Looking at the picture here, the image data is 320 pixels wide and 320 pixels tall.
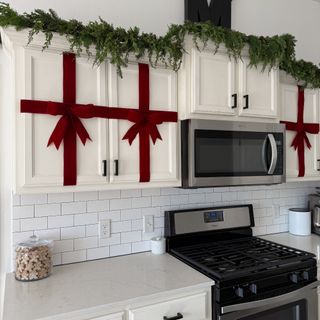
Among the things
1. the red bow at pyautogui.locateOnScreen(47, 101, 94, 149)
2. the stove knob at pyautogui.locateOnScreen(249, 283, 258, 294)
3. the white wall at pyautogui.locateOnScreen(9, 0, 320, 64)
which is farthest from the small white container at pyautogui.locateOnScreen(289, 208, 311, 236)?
the red bow at pyautogui.locateOnScreen(47, 101, 94, 149)

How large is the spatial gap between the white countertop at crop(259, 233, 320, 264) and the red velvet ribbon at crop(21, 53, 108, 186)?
1716 mm

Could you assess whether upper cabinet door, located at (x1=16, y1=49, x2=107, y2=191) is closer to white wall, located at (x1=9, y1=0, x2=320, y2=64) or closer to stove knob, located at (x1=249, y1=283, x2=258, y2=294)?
white wall, located at (x1=9, y1=0, x2=320, y2=64)

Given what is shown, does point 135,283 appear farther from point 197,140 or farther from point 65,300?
point 197,140

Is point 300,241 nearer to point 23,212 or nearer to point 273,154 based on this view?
point 273,154

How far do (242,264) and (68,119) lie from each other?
1.28 m

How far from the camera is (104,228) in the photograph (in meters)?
1.91

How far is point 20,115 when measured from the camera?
4.57 feet

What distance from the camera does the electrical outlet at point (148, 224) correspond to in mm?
2025

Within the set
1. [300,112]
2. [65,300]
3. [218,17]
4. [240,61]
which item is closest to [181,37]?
[240,61]

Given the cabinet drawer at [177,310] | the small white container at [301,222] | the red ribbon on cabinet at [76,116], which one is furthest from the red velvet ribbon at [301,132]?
the cabinet drawer at [177,310]

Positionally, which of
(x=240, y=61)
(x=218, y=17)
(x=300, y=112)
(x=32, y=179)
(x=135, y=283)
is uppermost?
(x=218, y=17)

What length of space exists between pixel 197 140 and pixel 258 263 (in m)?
0.82

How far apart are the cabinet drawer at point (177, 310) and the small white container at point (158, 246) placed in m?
0.52

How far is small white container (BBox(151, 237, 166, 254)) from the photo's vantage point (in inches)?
77.5
